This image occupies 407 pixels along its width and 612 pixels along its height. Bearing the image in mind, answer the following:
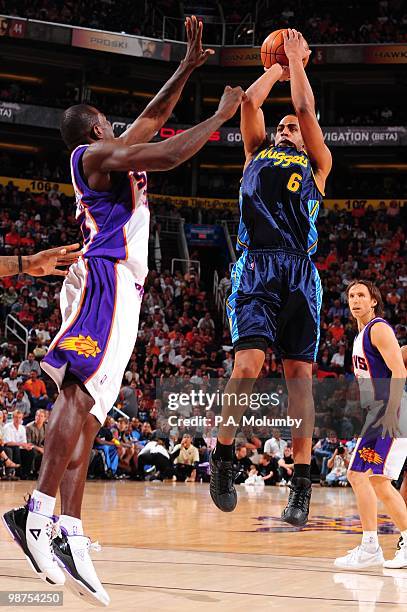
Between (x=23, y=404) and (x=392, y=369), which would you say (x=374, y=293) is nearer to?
(x=392, y=369)

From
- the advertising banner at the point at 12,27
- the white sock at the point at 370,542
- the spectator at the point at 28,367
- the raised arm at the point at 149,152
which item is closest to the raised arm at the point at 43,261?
the raised arm at the point at 149,152

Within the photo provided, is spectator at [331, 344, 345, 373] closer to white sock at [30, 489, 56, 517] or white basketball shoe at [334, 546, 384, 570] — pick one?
white basketball shoe at [334, 546, 384, 570]

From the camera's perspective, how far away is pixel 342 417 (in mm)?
15875

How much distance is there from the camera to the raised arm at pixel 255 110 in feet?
17.5

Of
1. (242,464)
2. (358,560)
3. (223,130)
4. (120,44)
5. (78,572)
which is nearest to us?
(78,572)

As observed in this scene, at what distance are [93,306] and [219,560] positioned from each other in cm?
316

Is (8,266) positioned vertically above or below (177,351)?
below

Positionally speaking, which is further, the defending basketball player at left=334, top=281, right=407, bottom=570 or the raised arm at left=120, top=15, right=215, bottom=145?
the defending basketball player at left=334, top=281, right=407, bottom=570

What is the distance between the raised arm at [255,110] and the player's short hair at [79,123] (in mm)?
1243

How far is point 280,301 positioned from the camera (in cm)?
514

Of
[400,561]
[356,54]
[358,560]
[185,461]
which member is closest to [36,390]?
[185,461]

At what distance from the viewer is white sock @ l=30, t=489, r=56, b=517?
3.79 meters

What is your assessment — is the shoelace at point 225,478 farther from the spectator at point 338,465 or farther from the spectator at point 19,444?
the spectator at point 338,465

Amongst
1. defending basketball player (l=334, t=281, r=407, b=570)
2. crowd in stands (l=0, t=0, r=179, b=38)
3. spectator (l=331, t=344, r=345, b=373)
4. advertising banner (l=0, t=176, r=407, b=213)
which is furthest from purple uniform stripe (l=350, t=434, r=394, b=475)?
crowd in stands (l=0, t=0, r=179, b=38)
